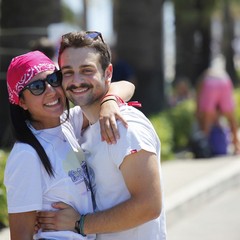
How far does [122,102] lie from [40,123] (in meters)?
0.38

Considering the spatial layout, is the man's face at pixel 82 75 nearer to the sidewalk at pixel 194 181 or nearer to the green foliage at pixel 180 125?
the sidewalk at pixel 194 181

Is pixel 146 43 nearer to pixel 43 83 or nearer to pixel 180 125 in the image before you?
pixel 180 125

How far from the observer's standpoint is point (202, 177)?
30.8 ft

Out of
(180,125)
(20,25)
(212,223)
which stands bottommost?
(180,125)

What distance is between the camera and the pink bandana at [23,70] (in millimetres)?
3115

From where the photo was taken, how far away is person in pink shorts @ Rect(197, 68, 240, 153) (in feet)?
37.8

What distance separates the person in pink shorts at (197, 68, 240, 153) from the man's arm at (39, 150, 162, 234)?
852cm

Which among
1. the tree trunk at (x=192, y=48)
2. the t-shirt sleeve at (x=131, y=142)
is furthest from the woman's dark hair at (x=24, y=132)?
the tree trunk at (x=192, y=48)

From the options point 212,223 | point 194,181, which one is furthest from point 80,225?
point 194,181

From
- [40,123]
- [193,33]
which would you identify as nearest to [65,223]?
[40,123]

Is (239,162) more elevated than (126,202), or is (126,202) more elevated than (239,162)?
(126,202)

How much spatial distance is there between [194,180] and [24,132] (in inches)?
248

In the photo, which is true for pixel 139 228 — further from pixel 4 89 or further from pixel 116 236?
pixel 4 89

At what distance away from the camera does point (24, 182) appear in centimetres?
297
